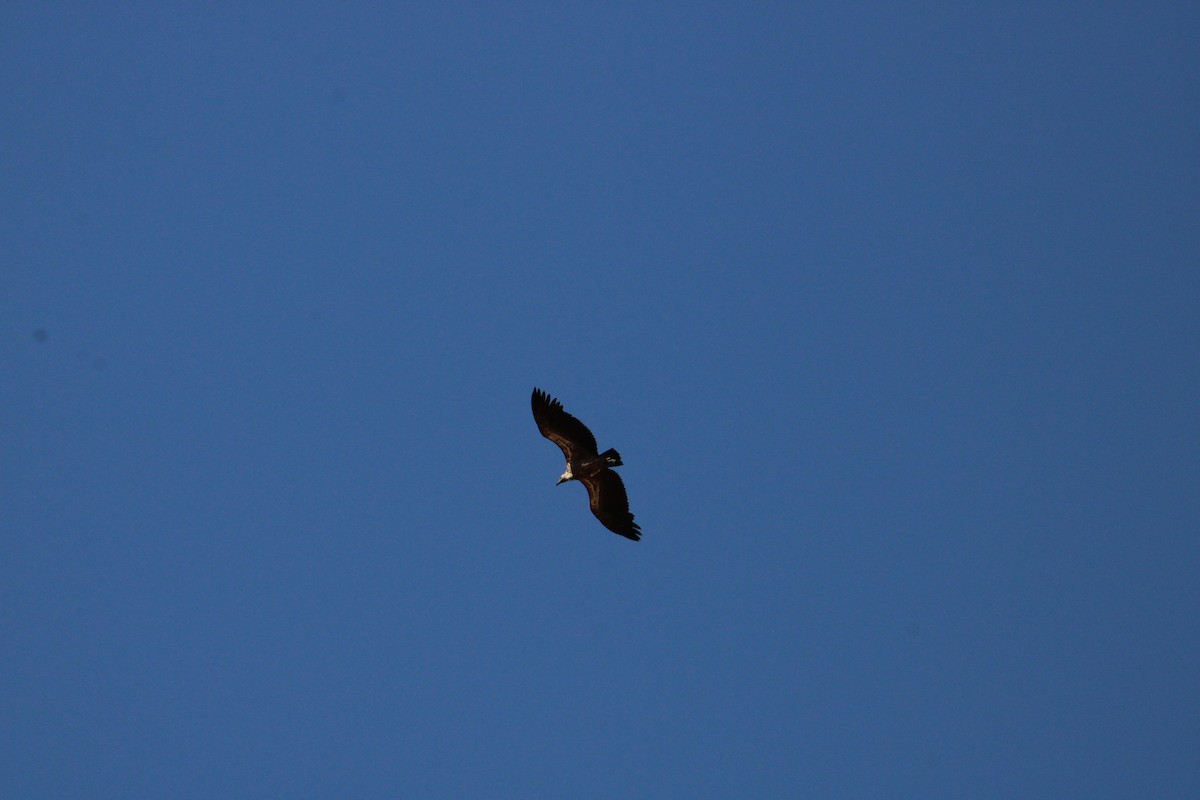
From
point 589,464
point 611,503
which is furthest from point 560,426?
point 611,503

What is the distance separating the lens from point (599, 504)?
30906mm

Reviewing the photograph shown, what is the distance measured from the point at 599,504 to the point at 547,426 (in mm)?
2533

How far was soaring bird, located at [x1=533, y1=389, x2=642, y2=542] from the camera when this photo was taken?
98.3ft

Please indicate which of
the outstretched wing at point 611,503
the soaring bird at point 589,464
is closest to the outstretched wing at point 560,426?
the soaring bird at point 589,464

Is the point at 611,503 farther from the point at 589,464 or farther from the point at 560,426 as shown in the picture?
the point at 560,426

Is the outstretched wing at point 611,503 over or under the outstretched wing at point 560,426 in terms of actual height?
under

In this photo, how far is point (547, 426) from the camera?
30094 millimetres

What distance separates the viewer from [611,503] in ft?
101

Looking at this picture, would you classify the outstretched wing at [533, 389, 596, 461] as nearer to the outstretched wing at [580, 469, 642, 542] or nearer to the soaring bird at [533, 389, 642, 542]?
the soaring bird at [533, 389, 642, 542]

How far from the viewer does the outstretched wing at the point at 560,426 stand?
98.2 ft

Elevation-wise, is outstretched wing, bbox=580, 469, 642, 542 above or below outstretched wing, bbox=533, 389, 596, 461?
below

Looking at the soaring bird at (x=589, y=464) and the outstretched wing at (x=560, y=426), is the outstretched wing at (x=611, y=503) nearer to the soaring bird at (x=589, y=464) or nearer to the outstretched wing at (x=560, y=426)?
the soaring bird at (x=589, y=464)

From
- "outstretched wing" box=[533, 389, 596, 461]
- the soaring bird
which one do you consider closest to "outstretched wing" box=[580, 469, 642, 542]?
the soaring bird

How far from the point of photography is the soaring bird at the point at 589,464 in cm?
2995
